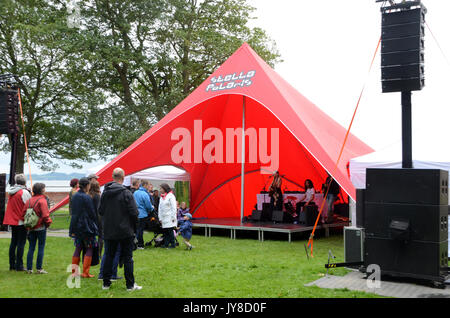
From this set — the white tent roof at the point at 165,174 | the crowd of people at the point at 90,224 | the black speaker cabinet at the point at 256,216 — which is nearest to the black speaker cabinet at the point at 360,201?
the crowd of people at the point at 90,224

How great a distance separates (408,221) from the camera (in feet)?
18.1

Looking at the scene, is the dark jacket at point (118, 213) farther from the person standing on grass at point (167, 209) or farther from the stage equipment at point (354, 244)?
the person standing on grass at point (167, 209)

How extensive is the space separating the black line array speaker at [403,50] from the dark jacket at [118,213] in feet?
11.2

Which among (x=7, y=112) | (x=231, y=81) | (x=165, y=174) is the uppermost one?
(x=231, y=81)

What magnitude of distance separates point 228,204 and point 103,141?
21.8 ft

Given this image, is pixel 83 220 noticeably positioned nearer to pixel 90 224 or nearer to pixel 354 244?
pixel 90 224

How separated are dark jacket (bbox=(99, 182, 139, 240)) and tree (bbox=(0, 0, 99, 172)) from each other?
1451 centimetres

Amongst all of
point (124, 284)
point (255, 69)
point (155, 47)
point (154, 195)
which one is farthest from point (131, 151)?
Result: point (155, 47)

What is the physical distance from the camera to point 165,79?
21453mm

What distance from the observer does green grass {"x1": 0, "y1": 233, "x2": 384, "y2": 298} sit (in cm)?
549

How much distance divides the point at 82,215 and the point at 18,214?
120 cm

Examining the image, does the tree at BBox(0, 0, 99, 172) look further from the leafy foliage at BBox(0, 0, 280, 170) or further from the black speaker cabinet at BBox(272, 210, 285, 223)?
the black speaker cabinet at BBox(272, 210, 285, 223)

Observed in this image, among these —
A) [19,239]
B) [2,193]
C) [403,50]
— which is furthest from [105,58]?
[403,50]

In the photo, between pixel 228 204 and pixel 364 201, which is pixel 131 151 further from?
pixel 364 201
